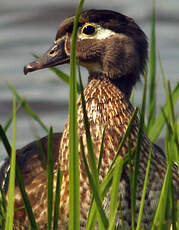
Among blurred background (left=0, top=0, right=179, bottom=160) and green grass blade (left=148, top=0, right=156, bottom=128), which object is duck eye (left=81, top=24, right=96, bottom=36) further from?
blurred background (left=0, top=0, right=179, bottom=160)

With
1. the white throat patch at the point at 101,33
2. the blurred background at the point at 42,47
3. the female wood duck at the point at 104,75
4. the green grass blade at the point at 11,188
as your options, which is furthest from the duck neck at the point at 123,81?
the blurred background at the point at 42,47

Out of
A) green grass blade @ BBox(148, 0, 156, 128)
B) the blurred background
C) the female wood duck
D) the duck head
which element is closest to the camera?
the female wood duck

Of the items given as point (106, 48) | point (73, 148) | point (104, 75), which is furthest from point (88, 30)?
point (73, 148)

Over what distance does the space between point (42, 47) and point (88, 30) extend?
12.9 feet

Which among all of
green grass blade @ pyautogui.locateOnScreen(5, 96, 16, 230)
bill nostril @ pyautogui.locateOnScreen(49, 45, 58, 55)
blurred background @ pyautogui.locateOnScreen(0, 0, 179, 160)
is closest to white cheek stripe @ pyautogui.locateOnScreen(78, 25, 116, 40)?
bill nostril @ pyautogui.locateOnScreen(49, 45, 58, 55)

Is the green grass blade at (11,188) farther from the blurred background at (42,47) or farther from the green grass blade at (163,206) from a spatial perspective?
the blurred background at (42,47)

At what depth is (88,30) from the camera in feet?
13.6

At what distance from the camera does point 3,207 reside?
122 inches

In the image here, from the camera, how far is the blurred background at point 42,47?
721 cm

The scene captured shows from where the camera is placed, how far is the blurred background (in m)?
7.21

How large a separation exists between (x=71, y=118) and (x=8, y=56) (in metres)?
5.41

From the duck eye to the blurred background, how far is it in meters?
2.23

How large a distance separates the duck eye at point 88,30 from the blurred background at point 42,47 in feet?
7.32

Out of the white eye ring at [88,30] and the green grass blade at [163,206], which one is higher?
the white eye ring at [88,30]
